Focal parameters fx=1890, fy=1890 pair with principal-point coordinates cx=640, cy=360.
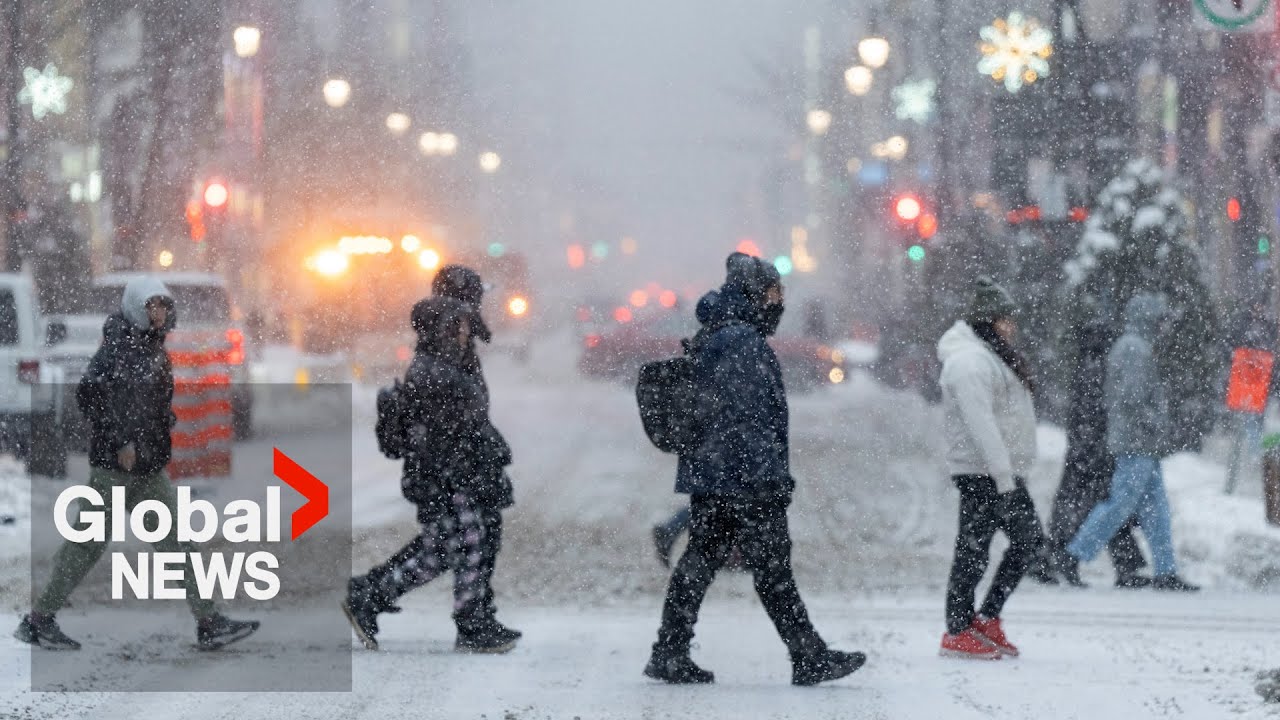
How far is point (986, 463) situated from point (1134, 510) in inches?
121

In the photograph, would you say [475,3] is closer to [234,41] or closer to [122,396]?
[234,41]

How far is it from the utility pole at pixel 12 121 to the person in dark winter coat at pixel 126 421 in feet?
45.2

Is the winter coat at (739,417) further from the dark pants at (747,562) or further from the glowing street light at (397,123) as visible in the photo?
the glowing street light at (397,123)

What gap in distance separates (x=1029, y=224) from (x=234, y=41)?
37.6 feet

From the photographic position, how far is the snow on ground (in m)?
6.85

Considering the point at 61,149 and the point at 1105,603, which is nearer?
the point at 1105,603

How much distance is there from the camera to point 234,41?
2647 centimetres

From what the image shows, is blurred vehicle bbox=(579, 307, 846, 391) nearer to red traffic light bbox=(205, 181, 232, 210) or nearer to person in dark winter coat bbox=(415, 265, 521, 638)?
red traffic light bbox=(205, 181, 232, 210)

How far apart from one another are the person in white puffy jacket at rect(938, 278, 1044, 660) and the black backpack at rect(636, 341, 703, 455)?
50.4 inches

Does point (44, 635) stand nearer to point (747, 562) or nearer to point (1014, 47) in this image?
point (747, 562)

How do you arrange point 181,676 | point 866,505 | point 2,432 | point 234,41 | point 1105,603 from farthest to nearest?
1. point 234,41
2. point 2,432
3. point 866,505
4. point 1105,603
5. point 181,676

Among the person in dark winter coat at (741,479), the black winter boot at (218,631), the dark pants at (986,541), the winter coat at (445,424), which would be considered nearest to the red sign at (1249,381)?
the dark pants at (986,541)

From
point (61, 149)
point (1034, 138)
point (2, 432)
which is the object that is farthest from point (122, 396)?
point (61, 149)

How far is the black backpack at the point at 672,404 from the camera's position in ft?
23.3
